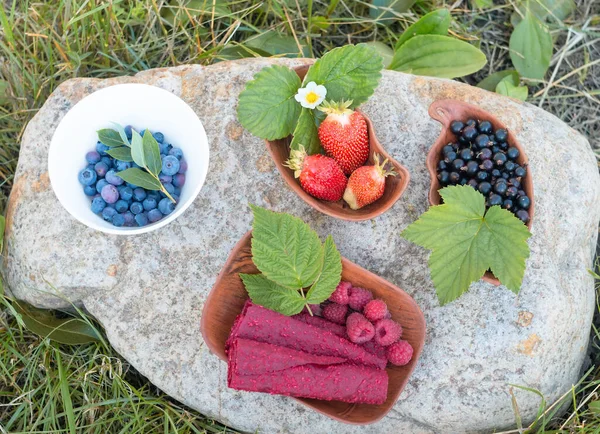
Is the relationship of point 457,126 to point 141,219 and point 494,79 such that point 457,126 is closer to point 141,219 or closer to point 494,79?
point 494,79

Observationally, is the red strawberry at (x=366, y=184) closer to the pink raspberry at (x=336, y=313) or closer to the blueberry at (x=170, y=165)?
the pink raspberry at (x=336, y=313)

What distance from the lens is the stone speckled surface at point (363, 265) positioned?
1.92 metres

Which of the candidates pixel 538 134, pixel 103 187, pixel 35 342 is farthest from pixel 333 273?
pixel 35 342

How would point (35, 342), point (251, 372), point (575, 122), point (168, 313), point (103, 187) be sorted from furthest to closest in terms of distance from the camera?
point (575, 122) < point (35, 342) < point (168, 313) < point (103, 187) < point (251, 372)

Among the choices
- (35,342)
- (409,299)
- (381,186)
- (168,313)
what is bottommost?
(35,342)

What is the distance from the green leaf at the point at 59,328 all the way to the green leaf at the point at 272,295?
626mm

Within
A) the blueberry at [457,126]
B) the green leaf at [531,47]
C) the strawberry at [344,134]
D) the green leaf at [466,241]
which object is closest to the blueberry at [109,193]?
the strawberry at [344,134]

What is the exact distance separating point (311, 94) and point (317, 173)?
0.22m

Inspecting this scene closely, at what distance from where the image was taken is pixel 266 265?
1746 mm

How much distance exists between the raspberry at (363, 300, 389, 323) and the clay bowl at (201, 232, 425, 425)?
51 mm

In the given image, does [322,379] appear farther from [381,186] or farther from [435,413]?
[381,186]

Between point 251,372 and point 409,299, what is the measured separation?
48 cm

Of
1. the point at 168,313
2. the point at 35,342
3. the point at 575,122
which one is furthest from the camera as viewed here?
the point at 575,122

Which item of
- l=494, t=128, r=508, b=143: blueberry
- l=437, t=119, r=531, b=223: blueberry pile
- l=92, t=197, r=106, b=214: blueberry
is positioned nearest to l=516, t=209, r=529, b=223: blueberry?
l=437, t=119, r=531, b=223: blueberry pile
